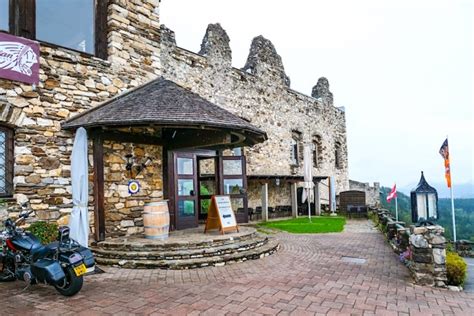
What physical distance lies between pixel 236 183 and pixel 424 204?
5.56 metres

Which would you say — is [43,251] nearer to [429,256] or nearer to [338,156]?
[429,256]

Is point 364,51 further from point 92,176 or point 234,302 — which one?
point 234,302

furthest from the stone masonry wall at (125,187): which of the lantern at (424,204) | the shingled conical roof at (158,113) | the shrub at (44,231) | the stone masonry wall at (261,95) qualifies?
the lantern at (424,204)

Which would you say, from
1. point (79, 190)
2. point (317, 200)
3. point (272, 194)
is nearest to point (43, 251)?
point (79, 190)

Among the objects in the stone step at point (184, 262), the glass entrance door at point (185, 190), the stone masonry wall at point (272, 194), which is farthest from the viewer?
the stone masonry wall at point (272, 194)

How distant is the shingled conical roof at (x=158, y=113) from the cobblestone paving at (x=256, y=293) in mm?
2357

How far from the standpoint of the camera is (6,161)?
5.47 meters

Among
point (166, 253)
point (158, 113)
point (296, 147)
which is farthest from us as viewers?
point (296, 147)

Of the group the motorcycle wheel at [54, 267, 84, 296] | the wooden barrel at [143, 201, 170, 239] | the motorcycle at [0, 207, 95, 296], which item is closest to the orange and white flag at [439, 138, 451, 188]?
the wooden barrel at [143, 201, 170, 239]

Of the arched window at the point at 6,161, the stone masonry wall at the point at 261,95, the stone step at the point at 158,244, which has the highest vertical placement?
the stone masonry wall at the point at 261,95

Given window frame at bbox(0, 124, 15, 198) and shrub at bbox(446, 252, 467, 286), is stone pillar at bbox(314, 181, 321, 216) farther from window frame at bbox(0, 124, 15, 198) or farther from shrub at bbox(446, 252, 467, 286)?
window frame at bbox(0, 124, 15, 198)

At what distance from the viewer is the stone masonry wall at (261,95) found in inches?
455

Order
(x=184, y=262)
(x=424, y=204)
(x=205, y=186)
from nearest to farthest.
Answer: (x=424, y=204)
(x=184, y=262)
(x=205, y=186)

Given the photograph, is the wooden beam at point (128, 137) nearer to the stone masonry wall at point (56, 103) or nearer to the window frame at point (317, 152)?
the stone masonry wall at point (56, 103)
